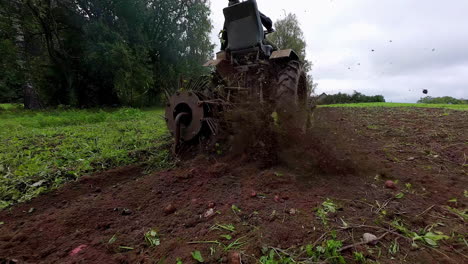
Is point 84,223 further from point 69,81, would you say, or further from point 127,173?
point 69,81

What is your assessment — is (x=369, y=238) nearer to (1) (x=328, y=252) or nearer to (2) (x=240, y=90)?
(1) (x=328, y=252)

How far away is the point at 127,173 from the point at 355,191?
2738mm

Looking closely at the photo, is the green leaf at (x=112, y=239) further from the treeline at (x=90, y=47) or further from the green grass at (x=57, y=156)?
the treeline at (x=90, y=47)

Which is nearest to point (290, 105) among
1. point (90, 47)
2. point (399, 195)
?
point (399, 195)

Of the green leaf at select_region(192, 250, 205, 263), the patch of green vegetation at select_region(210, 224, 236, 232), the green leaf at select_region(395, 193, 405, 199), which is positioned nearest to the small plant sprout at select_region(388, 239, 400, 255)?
the green leaf at select_region(395, 193, 405, 199)

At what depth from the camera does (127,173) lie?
10.2 feet

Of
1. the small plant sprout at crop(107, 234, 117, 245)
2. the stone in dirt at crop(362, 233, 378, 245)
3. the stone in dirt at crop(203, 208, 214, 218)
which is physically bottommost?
the small plant sprout at crop(107, 234, 117, 245)

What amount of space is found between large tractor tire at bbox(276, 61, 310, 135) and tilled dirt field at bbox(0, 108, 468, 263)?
25cm

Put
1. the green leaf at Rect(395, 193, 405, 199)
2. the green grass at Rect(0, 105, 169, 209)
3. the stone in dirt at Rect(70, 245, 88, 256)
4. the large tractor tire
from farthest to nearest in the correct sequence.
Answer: the large tractor tire, the green grass at Rect(0, 105, 169, 209), the green leaf at Rect(395, 193, 405, 199), the stone in dirt at Rect(70, 245, 88, 256)

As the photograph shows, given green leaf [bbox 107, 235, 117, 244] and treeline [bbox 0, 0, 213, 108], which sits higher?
treeline [bbox 0, 0, 213, 108]

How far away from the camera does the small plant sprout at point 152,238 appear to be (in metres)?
1.60

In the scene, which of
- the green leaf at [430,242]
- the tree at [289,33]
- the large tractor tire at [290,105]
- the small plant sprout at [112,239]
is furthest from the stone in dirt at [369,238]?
the tree at [289,33]

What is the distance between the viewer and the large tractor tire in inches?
115

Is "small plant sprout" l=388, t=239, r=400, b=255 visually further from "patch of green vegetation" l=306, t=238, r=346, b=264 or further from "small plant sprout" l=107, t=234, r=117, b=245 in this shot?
"small plant sprout" l=107, t=234, r=117, b=245
